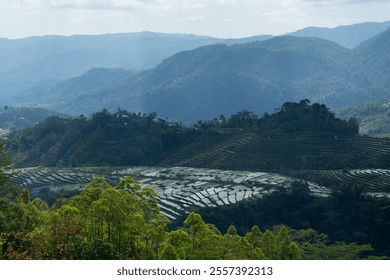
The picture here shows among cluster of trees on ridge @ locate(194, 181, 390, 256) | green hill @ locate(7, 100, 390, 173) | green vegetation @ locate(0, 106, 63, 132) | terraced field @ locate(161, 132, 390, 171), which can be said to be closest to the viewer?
cluster of trees on ridge @ locate(194, 181, 390, 256)

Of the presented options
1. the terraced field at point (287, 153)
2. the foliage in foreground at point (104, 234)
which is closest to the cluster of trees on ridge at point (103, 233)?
the foliage in foreground at point (104, 234)

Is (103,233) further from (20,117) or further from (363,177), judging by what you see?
(20,117)

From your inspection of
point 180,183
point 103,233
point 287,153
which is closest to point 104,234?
point 103,233

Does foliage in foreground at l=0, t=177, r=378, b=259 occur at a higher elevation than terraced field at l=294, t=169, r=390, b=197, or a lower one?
higher

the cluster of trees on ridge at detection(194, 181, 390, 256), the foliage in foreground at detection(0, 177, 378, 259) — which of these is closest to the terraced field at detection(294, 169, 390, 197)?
the cluster of trees on ridge at detection(194, 181, 390, 256)

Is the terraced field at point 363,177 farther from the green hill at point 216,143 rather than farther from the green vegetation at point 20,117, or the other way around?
the green vegetation at point 20,117

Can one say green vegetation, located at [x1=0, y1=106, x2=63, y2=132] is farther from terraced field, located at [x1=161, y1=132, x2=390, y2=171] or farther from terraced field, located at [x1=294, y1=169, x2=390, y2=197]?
terraced field, located at [x1=294, y1=169, x2=390, y2=197]

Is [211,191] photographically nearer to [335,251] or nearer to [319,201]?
[319,201]
